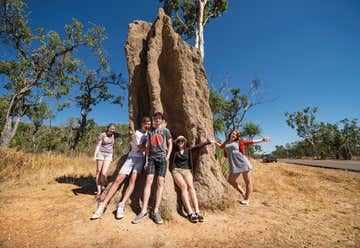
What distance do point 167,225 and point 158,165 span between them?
1.00 meters

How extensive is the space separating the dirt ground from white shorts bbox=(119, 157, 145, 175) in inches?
Answer: 27.3

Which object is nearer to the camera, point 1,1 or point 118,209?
point 118,209

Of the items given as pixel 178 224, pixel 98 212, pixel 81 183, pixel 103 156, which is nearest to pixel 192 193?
pixel 178 224

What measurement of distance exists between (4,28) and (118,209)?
12589mm

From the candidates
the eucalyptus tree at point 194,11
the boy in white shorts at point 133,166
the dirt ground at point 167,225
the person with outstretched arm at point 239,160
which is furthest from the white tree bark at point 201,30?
the dirt ground at point 167,225

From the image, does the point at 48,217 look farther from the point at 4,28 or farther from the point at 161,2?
the point at 161,2

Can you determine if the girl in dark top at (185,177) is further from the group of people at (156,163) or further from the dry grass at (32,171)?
the dry grass at (32,171)

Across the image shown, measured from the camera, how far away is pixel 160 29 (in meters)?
4.29

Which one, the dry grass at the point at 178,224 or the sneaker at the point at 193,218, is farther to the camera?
the sneaker at the point at 193,218

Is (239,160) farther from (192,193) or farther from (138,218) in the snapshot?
(138,218)

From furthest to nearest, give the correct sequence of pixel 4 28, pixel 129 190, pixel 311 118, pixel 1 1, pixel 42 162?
pixel 311 118 < pixel 4 28 < pixel 1 1 < pixel 42 162 < pixel 129 190

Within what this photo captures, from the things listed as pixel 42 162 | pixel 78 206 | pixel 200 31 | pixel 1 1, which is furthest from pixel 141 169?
pixel 1 1

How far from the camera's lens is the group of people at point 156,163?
2959 mm

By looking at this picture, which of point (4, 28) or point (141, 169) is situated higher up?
point (4, 28)
